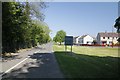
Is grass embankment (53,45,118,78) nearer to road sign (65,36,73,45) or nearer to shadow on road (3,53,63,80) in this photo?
shadow on road (3,53,63,80)

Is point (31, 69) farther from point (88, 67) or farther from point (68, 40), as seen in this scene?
point (68, 40)

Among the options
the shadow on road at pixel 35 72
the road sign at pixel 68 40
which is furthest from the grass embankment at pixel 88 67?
the road sign at pixel 68 40

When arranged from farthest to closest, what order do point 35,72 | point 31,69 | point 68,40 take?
point 68,40 < point 31,69 < point 35,72

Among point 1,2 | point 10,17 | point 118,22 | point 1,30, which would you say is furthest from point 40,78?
point 1,30

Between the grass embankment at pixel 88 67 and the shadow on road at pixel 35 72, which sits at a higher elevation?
the grass embankment at pixel 88 67

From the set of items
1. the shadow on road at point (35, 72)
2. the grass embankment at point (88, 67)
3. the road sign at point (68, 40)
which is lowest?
the shadow on road at point (35, 72)

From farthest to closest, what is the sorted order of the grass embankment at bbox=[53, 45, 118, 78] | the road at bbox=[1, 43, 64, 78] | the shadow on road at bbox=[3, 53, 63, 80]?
the grass embankment at bbox=[53, 45, 118, 78]
the road at bbox=[1, 43, 64, 78]
the shadow on road at bbox=[3, 53, 63, 80]

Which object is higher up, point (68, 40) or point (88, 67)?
point (68, 40)

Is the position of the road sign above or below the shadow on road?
above

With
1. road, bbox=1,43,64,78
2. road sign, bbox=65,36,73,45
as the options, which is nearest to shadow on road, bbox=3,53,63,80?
road, bbox=1,43,64,78

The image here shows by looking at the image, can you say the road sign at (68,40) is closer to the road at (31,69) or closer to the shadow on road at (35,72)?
the road at (31,69)

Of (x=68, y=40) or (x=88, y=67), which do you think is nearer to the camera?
(x=88, y=67)

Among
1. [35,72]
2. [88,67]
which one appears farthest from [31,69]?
[88,67]

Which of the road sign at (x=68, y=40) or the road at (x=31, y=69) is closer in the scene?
the road at (x=31, y=69)
